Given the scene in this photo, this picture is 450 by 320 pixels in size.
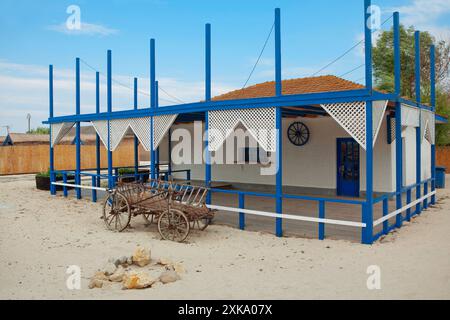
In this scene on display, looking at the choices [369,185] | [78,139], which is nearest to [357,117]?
[369,185]

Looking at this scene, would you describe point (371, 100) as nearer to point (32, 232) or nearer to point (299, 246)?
point (299, 246)

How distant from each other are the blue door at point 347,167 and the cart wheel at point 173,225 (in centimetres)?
690

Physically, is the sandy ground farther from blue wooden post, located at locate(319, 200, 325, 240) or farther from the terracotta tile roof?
the terracotta tile roof

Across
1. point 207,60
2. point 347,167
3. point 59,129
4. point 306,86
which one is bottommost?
Answer: point 347,167

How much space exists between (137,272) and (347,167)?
9.36 metres

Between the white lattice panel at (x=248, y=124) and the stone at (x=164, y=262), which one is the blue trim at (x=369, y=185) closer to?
the white lattice panel at (x=248, y=124)

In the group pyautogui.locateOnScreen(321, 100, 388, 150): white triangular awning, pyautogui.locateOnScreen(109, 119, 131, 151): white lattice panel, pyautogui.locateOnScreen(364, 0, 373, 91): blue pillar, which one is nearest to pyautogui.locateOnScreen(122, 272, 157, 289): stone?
pyautogui.locateOnScreen(321, 100, 388, 150): white triangular awning

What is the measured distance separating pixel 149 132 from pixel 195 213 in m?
3.85

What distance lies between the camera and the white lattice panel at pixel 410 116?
32.1 feet

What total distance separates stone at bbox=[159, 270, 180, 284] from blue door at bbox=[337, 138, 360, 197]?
347 inches

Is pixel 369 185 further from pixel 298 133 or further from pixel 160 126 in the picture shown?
pixel 298 133

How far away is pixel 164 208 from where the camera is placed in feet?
28.7

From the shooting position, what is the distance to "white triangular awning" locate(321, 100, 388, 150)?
25.0 feet
